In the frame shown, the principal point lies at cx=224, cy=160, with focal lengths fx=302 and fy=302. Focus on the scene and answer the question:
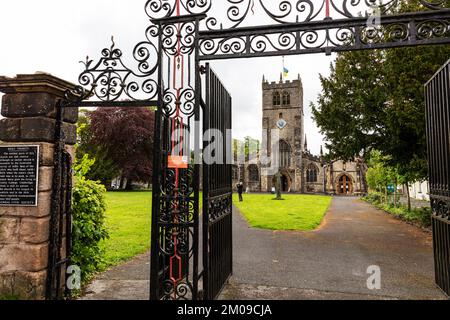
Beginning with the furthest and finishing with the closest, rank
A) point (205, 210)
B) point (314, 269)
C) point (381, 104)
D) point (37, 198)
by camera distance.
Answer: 1. point (381, 104)
2. point (314, 269)
3. point (37, 198)
4. point (205, 210)

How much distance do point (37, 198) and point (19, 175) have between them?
1.32 feet

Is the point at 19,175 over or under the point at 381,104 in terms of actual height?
under

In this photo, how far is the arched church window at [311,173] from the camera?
47500mm

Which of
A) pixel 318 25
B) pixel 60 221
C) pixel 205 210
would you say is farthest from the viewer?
pixel 60 221

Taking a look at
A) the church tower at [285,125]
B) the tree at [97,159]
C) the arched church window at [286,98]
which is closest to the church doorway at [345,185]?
the church tower at [285,125]

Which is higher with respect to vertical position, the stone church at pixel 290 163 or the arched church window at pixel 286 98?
the arched church window at pixel 286 98

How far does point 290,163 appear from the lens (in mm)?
48312

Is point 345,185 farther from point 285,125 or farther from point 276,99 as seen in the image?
point 276,99

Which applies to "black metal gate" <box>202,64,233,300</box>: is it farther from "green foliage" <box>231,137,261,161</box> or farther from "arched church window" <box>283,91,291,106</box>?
"arched church window" <box>283,91,291,106</box>

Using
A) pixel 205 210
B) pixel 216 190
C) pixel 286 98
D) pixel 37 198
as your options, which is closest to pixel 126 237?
pixel 37 198

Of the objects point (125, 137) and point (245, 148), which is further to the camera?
point (245, 148)

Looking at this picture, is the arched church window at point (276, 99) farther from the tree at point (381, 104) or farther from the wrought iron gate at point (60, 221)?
the wrought iron gate at point (60, 221)

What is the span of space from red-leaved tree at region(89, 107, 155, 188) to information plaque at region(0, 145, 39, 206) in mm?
28876
